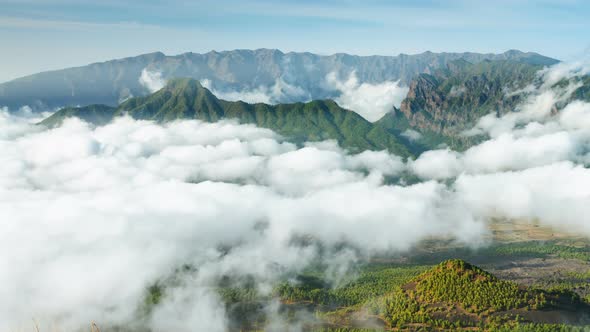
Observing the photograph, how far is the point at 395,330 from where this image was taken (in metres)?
193

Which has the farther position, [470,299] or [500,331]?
[470,299]

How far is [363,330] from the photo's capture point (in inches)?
7717

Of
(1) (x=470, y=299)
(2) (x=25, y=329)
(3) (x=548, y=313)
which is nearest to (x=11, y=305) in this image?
(2) (x=25, y=329)

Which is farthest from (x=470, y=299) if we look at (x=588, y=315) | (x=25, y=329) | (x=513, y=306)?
(x=25, y=329)

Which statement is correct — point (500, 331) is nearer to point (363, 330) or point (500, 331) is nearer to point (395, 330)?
point (395, 330)

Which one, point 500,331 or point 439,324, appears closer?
point 500,331

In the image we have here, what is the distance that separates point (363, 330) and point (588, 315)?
308 feet

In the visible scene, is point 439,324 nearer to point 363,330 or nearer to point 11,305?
point 363,330

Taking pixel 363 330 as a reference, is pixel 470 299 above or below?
above

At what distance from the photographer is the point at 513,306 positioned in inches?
7475

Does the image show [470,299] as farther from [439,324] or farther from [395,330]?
[395,330]

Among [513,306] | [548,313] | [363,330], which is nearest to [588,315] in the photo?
[548,313]

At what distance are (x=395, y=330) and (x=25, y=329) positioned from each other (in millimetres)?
154767

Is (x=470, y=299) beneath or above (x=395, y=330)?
above
